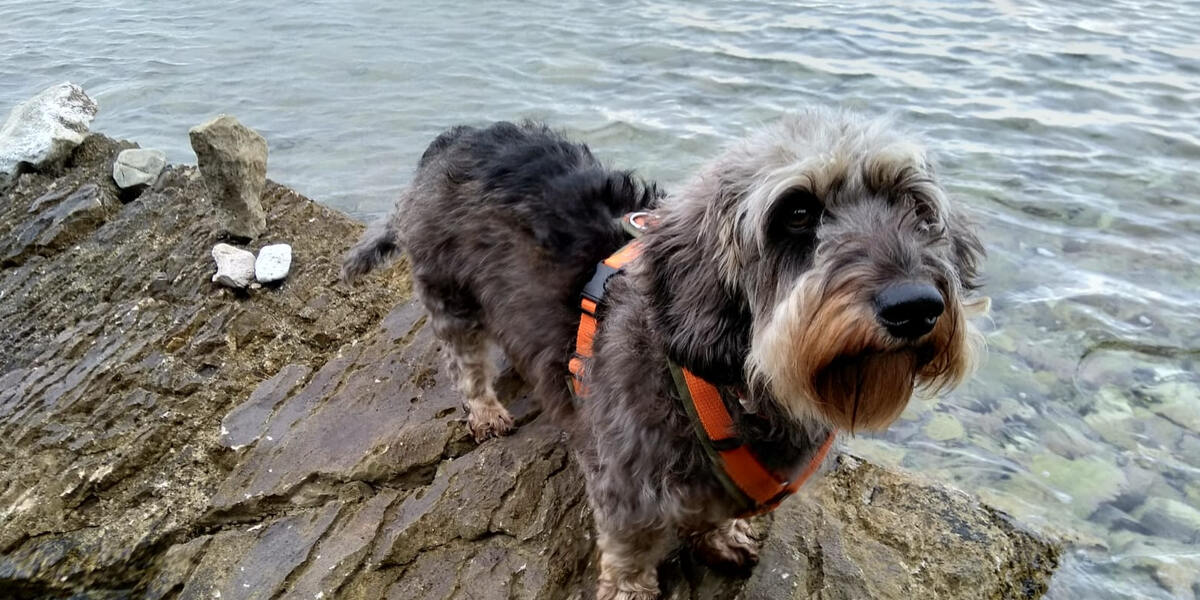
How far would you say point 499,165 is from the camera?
4.14 metres

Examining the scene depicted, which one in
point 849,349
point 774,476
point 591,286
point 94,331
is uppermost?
point 849,349

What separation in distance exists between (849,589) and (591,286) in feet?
5.84

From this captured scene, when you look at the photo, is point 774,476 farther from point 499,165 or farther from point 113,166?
point 113,166

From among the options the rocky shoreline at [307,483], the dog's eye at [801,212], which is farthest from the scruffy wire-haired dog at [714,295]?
the rocky shoreline at [307,483]

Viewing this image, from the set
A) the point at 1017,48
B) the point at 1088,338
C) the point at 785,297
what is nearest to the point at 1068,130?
the point at 1017,48

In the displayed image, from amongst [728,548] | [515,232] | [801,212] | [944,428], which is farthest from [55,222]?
[944,428]

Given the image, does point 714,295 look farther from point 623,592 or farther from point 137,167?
point 137,167

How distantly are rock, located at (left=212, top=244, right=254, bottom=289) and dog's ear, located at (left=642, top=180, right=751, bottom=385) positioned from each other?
374cm

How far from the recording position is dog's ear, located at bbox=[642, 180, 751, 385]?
9.29 ft

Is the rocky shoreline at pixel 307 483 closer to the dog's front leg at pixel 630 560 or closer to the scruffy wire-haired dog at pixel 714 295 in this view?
the dog's front leg at pixel 630 560

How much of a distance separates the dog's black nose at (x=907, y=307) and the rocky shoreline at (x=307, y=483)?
5.91ft

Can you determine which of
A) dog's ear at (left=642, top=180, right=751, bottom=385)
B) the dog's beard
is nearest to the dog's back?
dog's ear at (left=642, top=180, right=751, bottom=385)

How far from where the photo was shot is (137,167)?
7117 millimetres

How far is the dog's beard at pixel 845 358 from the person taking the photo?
7.94ft
